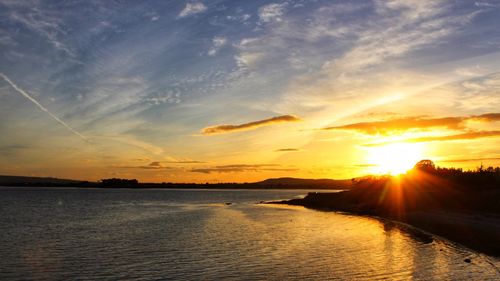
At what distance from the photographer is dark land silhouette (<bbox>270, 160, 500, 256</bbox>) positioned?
47969 mm

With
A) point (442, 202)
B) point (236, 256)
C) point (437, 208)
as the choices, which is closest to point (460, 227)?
point (437, 208)

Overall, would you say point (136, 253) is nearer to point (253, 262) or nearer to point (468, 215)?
point (253, 262)

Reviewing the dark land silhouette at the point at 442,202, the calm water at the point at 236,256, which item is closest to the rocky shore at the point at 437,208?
the dark land silhouette at the point at 442,202

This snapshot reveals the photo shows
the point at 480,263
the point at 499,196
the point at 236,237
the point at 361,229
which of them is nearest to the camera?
the point at 480,263

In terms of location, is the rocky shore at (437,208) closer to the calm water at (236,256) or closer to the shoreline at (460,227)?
the shoreline at (460,227)

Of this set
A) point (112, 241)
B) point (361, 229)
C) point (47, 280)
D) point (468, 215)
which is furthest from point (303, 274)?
point (468, 215)

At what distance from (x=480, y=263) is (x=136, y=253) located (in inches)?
1080

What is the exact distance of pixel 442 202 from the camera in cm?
7819

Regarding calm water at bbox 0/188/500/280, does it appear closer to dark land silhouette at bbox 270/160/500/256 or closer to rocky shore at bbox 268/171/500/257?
rocky shore at bbox 268/171/500/257

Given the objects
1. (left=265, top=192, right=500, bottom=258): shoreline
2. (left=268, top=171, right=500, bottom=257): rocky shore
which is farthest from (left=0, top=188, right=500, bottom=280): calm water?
(left=268, top=171, right=500, bottom=257): rocky shore

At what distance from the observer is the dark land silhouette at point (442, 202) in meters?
48.0

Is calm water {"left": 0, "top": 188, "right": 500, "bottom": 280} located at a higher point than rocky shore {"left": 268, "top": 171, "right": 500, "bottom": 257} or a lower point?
lower

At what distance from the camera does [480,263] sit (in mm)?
31766

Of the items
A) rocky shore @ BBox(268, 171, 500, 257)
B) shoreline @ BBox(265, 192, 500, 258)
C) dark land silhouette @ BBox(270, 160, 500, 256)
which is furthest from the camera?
dark land silhouette @ BBox(270, 160, 500, 256)
